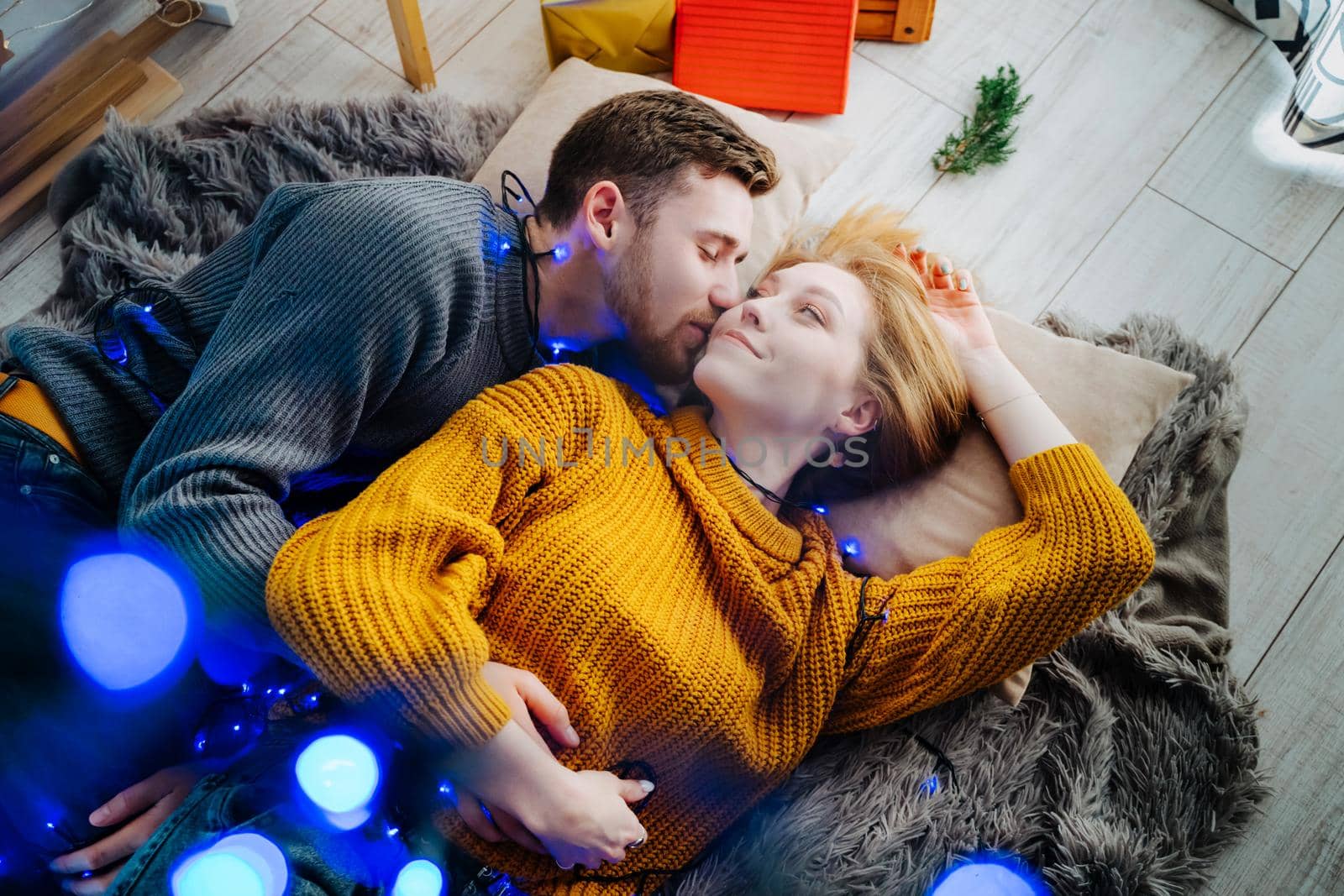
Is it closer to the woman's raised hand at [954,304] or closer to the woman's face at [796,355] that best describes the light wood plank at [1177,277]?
the woman's raised hand at [954,304]

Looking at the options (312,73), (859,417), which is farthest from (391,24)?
(859,417)

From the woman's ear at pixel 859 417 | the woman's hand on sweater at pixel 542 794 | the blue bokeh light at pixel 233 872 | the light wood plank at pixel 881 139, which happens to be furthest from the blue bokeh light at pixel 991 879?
the light wood plank at pixel 881 139

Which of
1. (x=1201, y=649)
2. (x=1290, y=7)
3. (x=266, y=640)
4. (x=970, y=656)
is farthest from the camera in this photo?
(x=1290, y=7)

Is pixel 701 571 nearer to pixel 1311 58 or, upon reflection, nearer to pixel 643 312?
pixel 643 312

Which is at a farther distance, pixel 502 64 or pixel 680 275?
pixel 502 64

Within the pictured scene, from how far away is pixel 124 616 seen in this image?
1140 mm

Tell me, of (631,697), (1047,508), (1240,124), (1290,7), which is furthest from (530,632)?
(1290,7)

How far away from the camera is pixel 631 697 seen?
1165 millimetres

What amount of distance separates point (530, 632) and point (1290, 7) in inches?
69.4

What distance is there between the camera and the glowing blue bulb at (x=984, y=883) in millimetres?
1240

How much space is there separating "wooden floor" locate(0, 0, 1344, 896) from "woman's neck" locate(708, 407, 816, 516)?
57 cm

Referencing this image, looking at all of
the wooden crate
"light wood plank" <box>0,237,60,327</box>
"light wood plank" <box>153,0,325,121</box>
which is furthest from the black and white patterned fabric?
"light wood plank" <box>0,237,60,327</box>

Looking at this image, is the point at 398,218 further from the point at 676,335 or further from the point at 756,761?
the point at 756,761

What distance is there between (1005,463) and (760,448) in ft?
1.18
